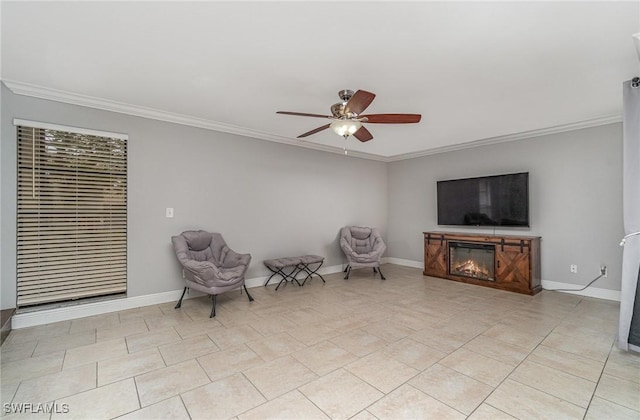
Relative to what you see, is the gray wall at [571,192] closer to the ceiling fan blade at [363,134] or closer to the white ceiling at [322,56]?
the white ceiling at [322,56]

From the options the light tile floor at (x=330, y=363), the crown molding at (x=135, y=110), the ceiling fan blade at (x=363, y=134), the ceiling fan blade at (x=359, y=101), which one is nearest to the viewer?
the light tile floor at (x=330, y=363)

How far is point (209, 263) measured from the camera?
132 inches

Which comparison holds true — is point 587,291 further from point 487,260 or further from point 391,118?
point 391,118

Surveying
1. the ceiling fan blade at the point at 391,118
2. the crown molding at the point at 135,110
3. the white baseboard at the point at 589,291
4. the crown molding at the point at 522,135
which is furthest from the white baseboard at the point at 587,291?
the crown molding at the point at 135,110

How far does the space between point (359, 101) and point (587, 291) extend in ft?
14.1

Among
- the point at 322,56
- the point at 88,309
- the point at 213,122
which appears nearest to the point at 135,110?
the point at 213,122

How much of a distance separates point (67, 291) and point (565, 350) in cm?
498

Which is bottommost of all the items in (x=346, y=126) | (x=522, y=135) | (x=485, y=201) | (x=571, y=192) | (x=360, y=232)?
(x=360, y=232)

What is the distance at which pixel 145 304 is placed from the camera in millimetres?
3693

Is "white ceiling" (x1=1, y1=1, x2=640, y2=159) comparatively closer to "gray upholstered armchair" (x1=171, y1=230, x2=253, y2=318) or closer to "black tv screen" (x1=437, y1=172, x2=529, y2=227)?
"black tv screen" (x1=437, y1=172, x2=529, y2=227)

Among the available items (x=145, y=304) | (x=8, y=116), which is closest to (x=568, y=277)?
(x=145, y=304)

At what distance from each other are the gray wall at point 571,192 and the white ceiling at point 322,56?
23.2 inches

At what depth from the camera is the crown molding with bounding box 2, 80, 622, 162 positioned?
308 centimetres

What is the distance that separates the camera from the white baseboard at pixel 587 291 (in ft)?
12.8
